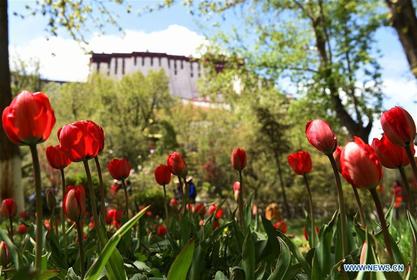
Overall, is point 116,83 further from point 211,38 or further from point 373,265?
point 373,265

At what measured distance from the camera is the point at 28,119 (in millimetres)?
1116

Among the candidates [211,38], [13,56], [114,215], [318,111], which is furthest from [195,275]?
[13,56]

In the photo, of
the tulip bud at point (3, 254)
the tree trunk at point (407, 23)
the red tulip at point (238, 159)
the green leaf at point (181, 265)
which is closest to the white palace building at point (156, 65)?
the tree trunk at point (407, 23)

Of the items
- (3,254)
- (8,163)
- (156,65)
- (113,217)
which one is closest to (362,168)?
(3,254)

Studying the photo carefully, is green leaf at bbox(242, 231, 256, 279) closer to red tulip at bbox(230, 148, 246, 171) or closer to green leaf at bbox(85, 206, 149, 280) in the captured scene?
green leaf at bbox(85, 206, 149, 280)

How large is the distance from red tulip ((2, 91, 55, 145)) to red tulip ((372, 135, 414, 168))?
99cm

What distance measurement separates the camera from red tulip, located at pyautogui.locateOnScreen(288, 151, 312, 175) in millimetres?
2057

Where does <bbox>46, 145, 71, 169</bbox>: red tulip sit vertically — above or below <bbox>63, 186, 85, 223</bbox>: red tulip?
above

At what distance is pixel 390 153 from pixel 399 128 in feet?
0.42

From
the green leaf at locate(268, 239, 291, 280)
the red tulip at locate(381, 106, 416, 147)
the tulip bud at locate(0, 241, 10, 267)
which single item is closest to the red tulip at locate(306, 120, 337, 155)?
the red tulip at locate(381, 106, 416, 147)

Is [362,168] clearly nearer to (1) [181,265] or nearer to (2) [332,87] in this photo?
(1) [181,265]

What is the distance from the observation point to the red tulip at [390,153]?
4.52 ft

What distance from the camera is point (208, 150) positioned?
30.6 metres

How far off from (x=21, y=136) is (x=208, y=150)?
96.9 ft
